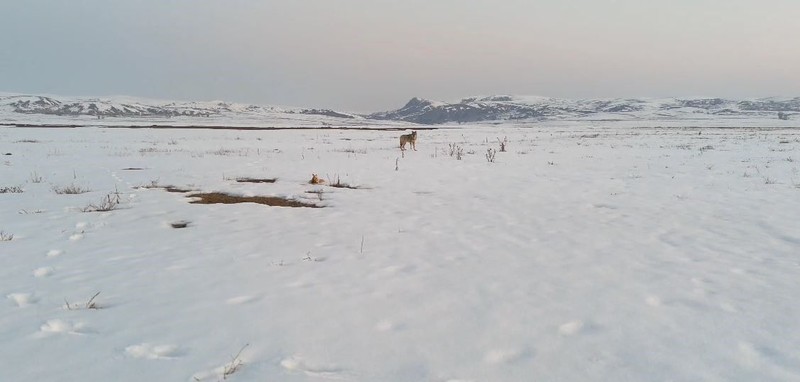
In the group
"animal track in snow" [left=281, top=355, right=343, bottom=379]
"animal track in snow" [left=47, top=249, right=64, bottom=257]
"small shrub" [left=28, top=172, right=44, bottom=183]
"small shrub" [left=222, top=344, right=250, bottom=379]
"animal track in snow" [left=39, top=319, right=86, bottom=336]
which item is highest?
"small shrub" [left=28, top=172, right=44, bottom=183]

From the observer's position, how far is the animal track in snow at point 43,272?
17.4ft

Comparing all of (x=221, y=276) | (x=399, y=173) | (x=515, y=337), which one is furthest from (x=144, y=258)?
(x=399, y=173)

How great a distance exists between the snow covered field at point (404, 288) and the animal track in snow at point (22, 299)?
0.07 ft

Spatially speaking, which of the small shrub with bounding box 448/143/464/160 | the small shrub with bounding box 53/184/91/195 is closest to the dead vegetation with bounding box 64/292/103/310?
the small shrub with bounding box 53/184/91/195

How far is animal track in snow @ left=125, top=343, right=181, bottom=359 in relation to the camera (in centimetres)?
343

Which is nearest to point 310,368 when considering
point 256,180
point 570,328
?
point 570,328

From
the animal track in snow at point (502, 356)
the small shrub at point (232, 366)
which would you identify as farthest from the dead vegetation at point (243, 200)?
the animal track in snow at point (502, 356)

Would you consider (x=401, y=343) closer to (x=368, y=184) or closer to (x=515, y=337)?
(x=515, y=337)

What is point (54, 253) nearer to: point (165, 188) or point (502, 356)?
point (165, 188)

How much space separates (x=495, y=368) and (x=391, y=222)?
5.08 metres

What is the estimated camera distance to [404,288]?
497cm

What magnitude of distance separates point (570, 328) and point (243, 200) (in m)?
8.18

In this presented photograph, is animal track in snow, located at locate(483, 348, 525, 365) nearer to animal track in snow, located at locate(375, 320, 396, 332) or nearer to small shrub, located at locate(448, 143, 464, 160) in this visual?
animal track in snow, located at locate(375, 320, 396, 332)

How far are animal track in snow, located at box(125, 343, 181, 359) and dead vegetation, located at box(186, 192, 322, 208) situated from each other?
6247 mm
